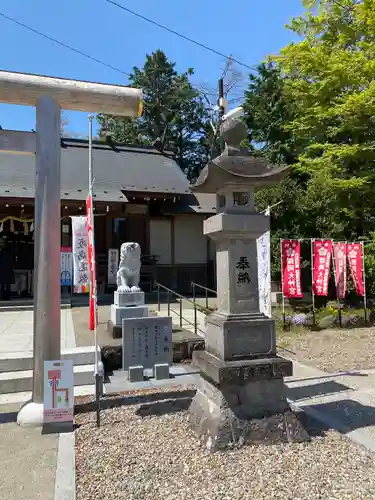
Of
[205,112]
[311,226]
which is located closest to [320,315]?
[311,226]

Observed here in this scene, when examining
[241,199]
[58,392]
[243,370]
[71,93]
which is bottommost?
[58,392]

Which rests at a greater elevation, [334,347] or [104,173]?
[104,173]

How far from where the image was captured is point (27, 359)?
6562 millimetres

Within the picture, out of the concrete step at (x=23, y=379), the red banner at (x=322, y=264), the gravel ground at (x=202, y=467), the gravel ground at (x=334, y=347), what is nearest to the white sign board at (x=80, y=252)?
the concrete step at (x=23, y=379)

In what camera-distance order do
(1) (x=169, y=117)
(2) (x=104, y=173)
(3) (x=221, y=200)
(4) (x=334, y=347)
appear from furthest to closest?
(1) (x=169, y=117), (2) (x=104, y=173), (4) (x=334, y=347), (3) (x=221, y=200)

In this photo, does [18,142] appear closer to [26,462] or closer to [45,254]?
[45,254]

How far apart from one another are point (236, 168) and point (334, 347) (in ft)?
20.1

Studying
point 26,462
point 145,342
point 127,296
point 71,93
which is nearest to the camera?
point 26,462

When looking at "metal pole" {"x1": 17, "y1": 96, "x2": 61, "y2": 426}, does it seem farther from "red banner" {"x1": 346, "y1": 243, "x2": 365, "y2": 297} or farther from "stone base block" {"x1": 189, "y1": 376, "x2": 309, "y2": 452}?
"red banner" {"x1": 346, "y1": 243, "x2": 365, "y2": 297}

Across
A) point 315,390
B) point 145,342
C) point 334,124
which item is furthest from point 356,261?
point 145,342

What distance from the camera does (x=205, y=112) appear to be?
31.6 m

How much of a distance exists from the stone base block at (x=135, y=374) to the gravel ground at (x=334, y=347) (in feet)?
11.3

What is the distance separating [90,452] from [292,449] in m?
2.11

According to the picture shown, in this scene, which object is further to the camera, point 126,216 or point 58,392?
point 126,216
